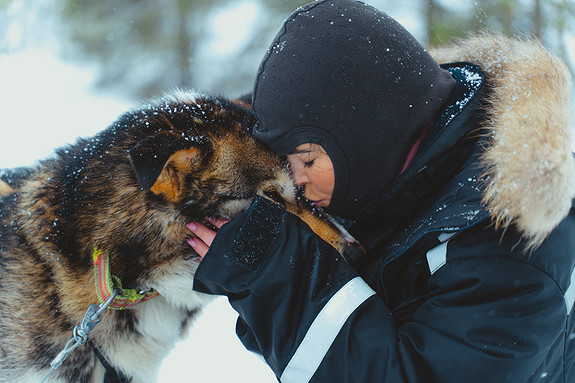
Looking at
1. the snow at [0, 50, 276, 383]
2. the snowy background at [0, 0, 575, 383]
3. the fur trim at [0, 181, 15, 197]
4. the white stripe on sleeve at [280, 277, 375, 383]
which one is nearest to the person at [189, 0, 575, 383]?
the white stripe on sleeve at [280, 277, 375, 383]

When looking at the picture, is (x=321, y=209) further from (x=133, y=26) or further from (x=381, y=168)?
(x=133, y=26)

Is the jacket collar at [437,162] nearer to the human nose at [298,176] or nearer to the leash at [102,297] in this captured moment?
the human nose at [298,176]

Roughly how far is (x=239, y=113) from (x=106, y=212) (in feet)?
2.39

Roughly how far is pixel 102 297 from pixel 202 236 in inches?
17.8

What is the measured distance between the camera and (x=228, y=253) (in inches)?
65.4

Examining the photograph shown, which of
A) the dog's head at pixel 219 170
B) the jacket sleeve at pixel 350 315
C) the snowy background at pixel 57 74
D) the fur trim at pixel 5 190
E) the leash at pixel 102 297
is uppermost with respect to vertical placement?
the snowy background at pixel 57 74

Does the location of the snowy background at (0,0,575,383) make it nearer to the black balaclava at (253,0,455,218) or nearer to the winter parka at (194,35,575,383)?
the black balaclava at (253,0,455,218)

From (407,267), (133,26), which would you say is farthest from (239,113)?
(133,26)

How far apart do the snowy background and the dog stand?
16.5 ft

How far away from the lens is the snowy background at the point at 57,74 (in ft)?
24.6

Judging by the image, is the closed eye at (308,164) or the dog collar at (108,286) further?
the closed eye at (308,164)

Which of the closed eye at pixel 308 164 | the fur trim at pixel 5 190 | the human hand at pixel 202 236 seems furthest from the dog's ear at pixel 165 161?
the fur trim at pixel 5 190

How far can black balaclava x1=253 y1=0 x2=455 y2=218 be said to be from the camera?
178 centimetres

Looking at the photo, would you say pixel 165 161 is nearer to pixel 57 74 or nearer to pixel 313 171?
pixel 313 171
